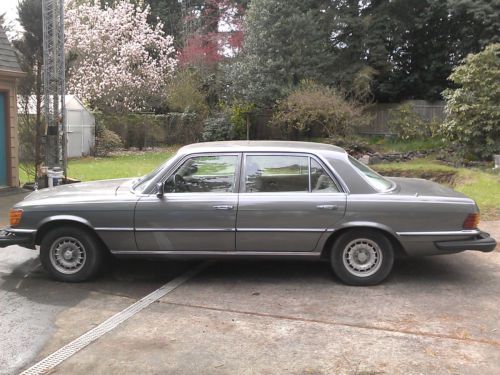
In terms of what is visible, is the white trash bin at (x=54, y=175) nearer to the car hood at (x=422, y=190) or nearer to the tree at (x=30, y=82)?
the tree at (x=30, y=82)

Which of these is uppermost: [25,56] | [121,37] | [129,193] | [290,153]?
[121,37]

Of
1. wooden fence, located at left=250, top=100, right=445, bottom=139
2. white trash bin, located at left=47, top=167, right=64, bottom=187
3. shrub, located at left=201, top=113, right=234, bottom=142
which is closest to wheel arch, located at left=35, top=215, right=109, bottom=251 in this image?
white trash bin, located at left=47, top=167, right=64, bottom=187

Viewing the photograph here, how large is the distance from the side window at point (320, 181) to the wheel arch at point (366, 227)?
404mm

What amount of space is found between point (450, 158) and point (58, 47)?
12.6 m

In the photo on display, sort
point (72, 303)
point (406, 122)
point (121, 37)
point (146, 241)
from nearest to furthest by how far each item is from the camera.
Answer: point (72, 303)
point (146, 241)
point (406, 122)
point (121, 37)

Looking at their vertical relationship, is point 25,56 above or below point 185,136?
above

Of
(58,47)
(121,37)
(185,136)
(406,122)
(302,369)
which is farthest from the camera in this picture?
(121,37)

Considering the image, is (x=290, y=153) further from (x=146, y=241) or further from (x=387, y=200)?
(x=146, y=241)

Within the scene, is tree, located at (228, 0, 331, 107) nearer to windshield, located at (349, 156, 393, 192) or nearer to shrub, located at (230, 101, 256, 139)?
shrub, located at (230, 101, 256, 139)

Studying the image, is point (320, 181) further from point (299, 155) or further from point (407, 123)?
point (407, 123)

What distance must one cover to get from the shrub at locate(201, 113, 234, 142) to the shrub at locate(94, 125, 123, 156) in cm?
403

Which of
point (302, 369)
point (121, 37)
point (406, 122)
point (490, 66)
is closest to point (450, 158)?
point (490, 66)

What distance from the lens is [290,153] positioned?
572 cm

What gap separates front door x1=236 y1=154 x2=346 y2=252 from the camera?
5.44 m
